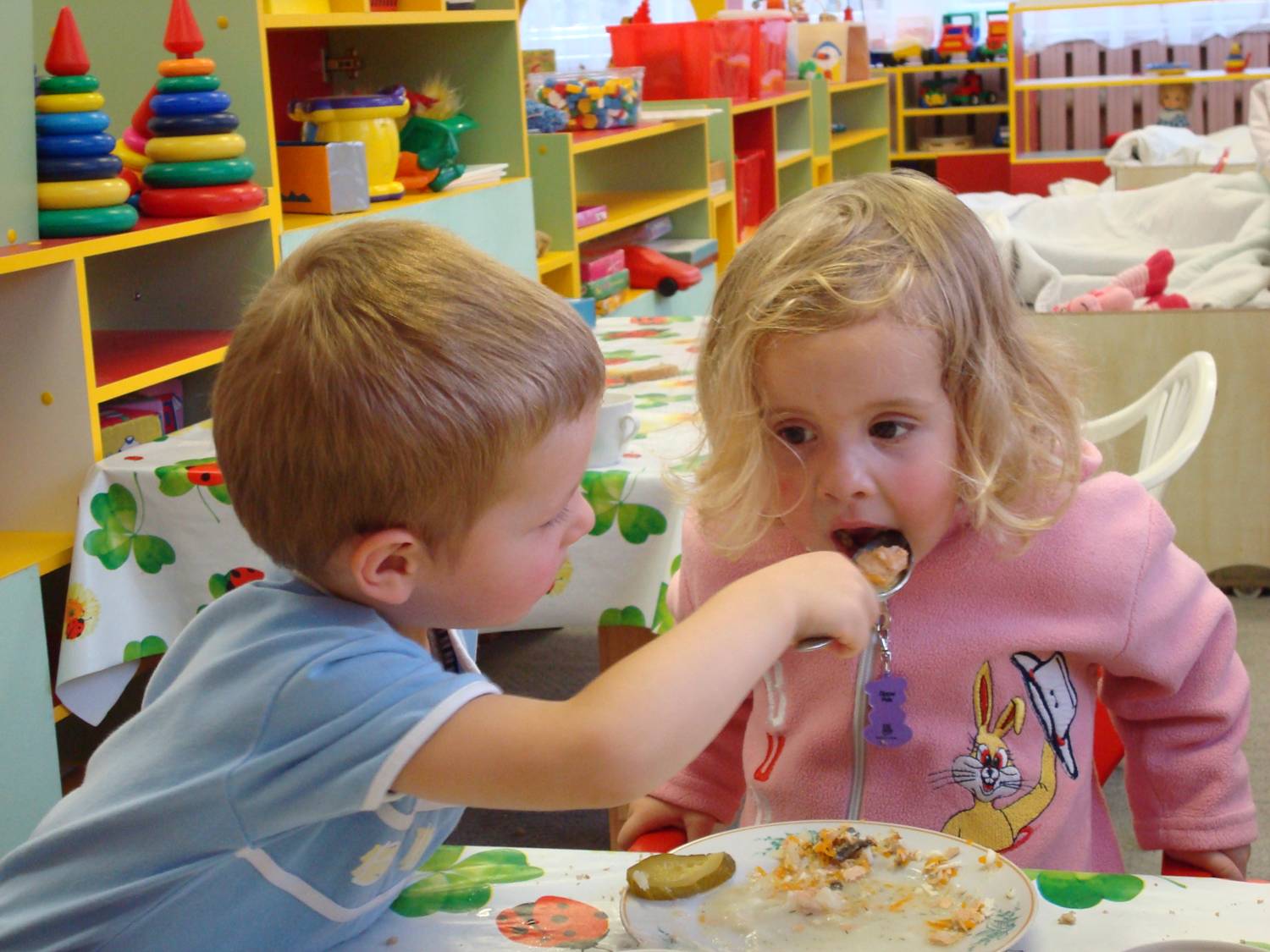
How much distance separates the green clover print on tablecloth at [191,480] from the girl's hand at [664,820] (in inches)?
28.1

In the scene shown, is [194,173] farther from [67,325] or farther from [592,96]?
[592,96]

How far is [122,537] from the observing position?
160 centimetres

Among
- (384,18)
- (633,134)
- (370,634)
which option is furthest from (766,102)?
(370,634)

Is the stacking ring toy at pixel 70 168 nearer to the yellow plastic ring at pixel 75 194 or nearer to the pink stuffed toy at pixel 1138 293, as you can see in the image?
the yellow plastic ring at pixel 75 194

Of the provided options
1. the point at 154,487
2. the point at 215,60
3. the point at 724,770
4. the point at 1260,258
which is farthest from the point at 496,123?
the point at 724,770

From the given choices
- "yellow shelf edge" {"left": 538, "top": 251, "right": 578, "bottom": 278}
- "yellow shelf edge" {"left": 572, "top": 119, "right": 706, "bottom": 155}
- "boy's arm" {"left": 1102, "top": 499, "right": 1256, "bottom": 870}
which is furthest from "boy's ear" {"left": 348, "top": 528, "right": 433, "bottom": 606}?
"yellow shelf edge" {"left": 572, "top": 119, "right": 706, "bottom": 155}

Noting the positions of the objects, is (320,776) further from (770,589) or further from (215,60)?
(215,60)

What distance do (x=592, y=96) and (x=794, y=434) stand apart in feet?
8.12

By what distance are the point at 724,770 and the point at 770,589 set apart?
0.41 m

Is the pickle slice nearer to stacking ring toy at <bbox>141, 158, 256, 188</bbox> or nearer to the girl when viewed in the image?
the girl

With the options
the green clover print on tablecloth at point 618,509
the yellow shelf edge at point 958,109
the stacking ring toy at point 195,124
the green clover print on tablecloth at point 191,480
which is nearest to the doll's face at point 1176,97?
the yellow shelf edge at point 958,109

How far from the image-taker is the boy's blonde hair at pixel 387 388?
599 millimetres

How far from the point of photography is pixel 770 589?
2.06 ft

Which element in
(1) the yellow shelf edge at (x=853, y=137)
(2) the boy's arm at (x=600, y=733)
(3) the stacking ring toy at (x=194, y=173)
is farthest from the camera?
(1) the yellow shelf edge at (x=853, y=137)
